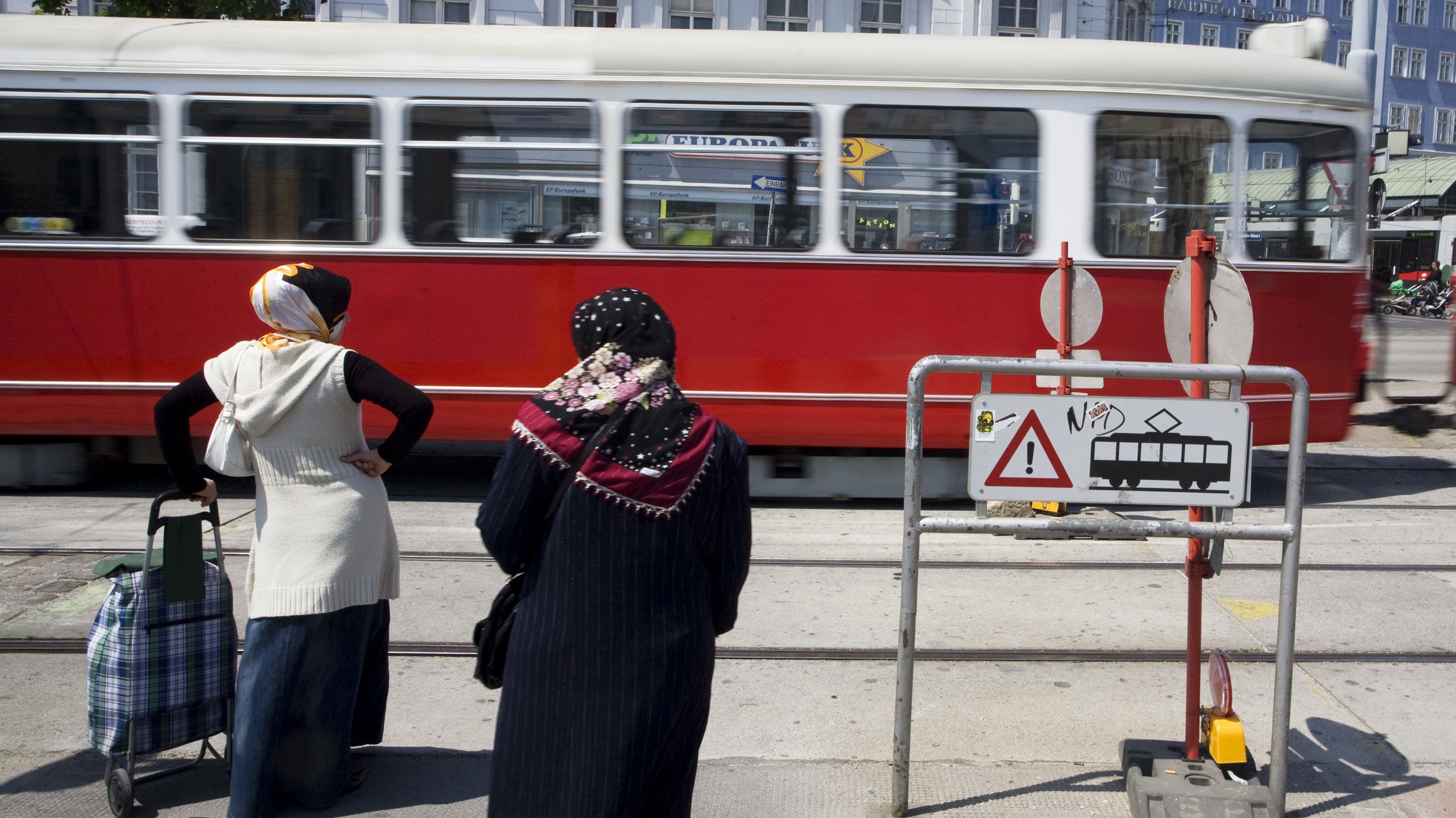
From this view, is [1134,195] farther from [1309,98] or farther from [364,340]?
[364,340]

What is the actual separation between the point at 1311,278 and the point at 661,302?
14.2 feet

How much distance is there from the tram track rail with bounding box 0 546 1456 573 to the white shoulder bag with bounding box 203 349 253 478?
10.9 feet

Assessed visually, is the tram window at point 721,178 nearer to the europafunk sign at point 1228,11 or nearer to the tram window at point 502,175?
the tram window at point 502,175

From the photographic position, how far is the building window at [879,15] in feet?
120

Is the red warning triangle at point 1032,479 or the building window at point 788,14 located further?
the building window at point 788,14

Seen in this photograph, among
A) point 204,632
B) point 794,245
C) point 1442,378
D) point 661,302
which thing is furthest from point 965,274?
point 1442,378

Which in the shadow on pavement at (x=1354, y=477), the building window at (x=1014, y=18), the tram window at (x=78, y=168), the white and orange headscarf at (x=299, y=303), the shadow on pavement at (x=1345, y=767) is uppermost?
the building window at (x=1014, y=18)

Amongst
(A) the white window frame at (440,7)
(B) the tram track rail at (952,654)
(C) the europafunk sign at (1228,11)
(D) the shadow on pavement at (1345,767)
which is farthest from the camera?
(C) the europafunk sign at (1228,11)

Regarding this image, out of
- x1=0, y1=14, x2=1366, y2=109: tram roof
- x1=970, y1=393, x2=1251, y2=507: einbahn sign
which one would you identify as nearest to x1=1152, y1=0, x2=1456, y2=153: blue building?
x1=0, y1=14, x2=1366, y2=109: tram roof

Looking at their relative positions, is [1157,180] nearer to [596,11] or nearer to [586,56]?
[586,56]

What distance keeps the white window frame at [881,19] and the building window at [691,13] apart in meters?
4.46

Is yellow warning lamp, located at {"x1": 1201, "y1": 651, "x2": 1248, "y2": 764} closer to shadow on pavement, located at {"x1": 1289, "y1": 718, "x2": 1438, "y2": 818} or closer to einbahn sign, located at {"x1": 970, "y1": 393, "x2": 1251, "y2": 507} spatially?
shadow on pavement, located at {"x1": 1289, "y1": 718, "x2": 1438, "y2": 818}

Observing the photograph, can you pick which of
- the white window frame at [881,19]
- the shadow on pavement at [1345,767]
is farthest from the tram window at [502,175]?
the white window frame at [881,19]

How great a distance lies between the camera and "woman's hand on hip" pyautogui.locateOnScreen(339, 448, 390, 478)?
136 inches
